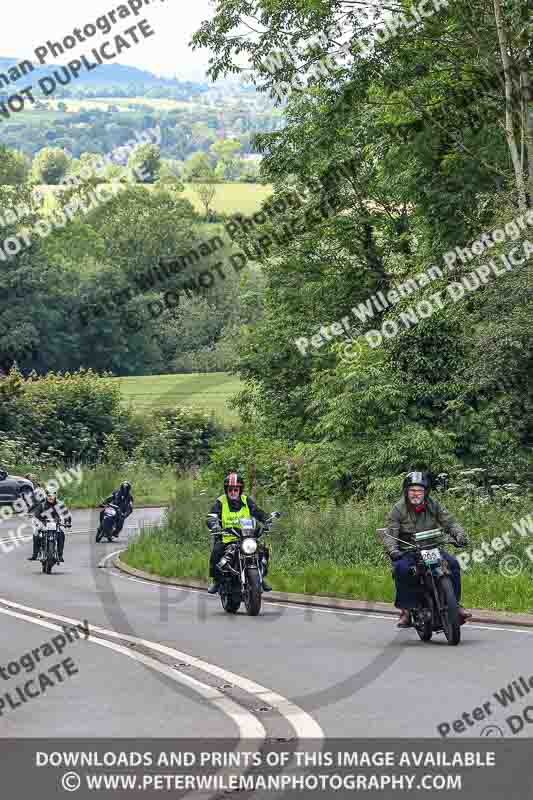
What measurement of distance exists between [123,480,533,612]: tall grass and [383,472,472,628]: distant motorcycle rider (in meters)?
2.80

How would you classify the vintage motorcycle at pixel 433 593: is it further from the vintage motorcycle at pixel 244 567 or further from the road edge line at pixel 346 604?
the vintage motorcycle at pixel 244 567

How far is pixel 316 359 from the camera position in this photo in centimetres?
4741

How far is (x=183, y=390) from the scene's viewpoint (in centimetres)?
9338

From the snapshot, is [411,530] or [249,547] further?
[249,547]

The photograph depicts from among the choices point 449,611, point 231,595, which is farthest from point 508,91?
point 449,611

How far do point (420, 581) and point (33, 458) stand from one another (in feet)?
147

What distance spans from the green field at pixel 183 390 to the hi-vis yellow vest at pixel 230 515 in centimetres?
5468

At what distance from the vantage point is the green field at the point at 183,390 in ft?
275

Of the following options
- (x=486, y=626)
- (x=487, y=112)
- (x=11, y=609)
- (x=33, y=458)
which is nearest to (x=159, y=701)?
(x=486, y=626)

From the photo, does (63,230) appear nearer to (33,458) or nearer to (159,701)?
(33,458)

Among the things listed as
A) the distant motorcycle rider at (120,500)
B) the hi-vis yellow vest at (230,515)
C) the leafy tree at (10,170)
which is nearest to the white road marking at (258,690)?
the hi-vis yellow vest at (230,515)

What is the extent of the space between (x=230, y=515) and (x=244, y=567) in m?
0.81

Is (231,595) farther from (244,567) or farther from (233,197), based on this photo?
(233,197)

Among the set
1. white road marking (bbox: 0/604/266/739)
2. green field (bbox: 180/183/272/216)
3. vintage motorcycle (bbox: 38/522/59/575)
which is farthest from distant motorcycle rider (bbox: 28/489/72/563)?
green field (bbox: 180/183/272/216)
